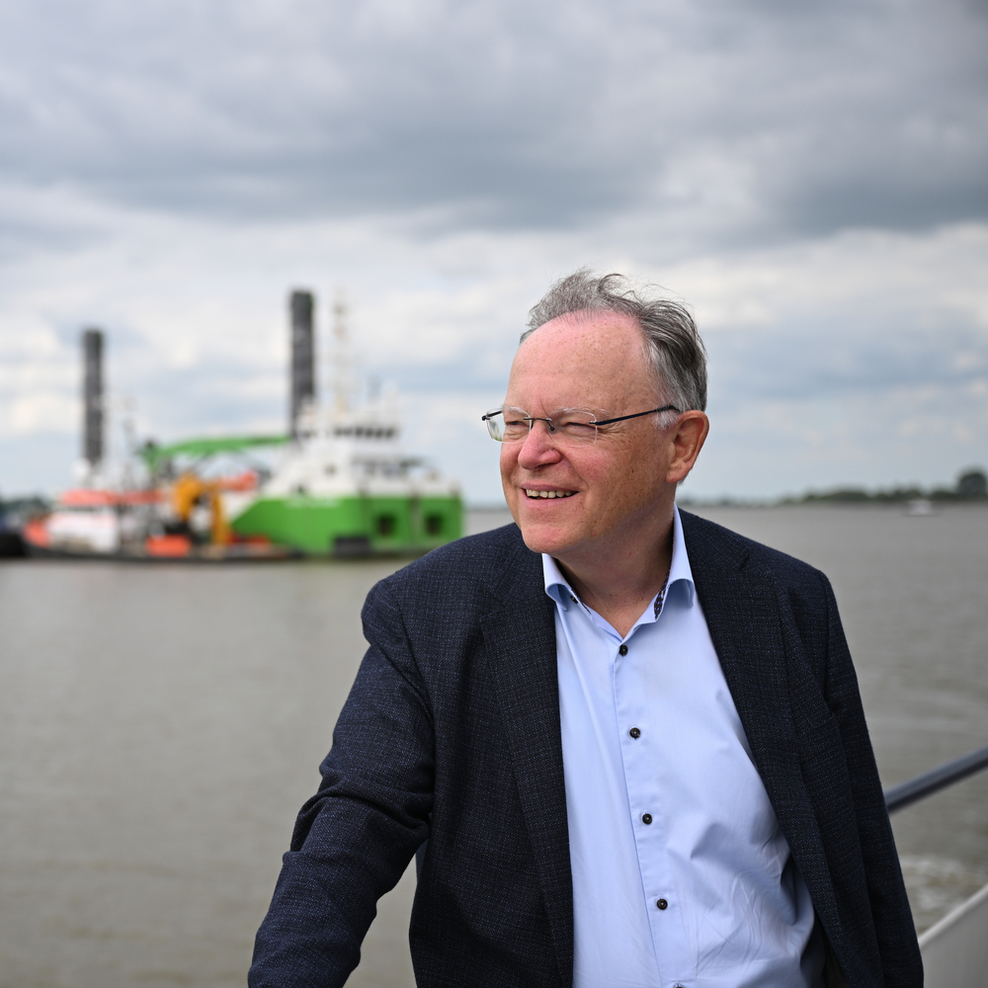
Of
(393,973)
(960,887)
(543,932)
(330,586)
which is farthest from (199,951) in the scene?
(330,586)

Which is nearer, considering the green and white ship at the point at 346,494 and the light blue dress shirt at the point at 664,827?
the light blue dress shirt at the point at 664,827

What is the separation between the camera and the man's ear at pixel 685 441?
1181mm

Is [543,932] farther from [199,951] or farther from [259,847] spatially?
[259,847]

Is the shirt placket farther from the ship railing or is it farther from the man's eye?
the ship railing

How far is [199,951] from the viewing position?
5.23 metres

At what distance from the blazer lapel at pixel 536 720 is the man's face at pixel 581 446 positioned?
8cm

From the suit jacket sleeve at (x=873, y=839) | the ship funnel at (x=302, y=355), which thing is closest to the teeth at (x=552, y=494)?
the suit jacket sleeve at (x=873, y=839)

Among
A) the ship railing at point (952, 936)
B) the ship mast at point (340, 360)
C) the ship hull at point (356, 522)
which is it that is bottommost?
the ship hull at point (356, 522)

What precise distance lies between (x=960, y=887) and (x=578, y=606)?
5.47 meters

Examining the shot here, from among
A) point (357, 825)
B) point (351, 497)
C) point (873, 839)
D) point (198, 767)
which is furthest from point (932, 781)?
point (351, 497)

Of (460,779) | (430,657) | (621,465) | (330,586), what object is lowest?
(330,586)

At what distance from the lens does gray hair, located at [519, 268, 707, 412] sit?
1135mm

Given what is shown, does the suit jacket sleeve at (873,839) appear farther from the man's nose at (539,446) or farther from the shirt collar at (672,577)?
the man's nose at (539,446)

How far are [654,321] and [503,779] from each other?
52 cm
